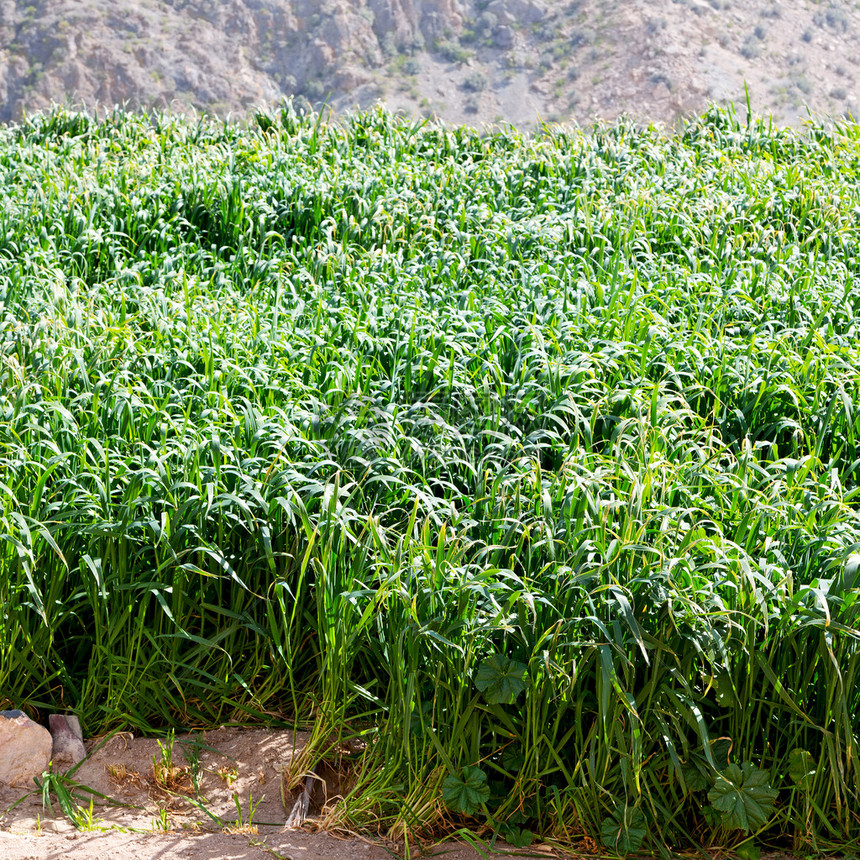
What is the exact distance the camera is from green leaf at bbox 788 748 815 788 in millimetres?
2078

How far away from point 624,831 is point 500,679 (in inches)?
17.0

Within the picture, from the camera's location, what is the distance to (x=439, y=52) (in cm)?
4466

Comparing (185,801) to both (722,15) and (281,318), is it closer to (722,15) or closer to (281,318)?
(281,318)

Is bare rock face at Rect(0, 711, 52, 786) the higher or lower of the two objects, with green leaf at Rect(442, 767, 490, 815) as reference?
lower

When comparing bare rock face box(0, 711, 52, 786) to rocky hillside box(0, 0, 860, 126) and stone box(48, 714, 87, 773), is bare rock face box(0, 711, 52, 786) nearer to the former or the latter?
stone box(48, 714, 87, 773)

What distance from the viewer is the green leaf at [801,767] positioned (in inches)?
81.8

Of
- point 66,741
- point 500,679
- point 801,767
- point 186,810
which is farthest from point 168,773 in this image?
point 801,767

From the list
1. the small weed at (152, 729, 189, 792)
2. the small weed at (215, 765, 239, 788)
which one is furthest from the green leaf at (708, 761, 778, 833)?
the small weed at (152, 729, 189, 792)

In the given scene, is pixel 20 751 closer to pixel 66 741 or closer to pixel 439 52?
pixel 66 741

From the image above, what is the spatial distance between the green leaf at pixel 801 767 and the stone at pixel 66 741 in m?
1.77

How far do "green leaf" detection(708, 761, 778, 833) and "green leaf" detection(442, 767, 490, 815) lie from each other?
1.68ft

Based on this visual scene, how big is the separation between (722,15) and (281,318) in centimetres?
4892

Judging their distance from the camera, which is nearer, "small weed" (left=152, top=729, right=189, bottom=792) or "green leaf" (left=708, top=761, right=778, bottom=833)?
"green leaf" (left=708, top=761, right=778, bottom=833)

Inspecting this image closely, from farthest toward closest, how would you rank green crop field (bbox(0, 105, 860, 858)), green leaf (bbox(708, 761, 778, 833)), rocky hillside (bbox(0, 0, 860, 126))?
rocky hillside (bbox(0, 0, 860, 126)), green crop field (bbox(0, 105, 860, 858)), green leaf (bbox(708, 761, 778, 833))
